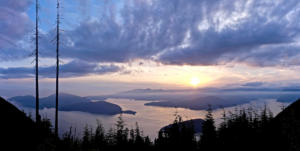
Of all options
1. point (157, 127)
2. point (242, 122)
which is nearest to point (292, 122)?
point (242, 122)

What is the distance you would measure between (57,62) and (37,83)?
510 cm

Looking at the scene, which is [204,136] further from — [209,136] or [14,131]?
[14,131]

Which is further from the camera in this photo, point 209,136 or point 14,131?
point 209,136

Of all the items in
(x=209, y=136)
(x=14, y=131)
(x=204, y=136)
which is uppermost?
(x=14, y=131)

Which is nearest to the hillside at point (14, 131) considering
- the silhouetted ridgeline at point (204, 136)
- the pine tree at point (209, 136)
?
the silhouetted ridgeline at point (204, 136)

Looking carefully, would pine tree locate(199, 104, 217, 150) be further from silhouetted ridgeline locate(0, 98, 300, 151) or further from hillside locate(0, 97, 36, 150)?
hillside locate(0, 97, 36, 150)

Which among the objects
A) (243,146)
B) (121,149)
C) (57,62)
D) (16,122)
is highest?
(57,62)

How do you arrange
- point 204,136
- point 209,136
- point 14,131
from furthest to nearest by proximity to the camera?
point 204,136 < point 209,136 < point 14,131

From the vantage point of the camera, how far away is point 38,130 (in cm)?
2722

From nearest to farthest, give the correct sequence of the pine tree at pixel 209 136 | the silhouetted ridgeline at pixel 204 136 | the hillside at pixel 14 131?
the silhouetted ridgeline at pixel 204 136
the hillside at pixel 14 131
the pine tree at pixel 209 136

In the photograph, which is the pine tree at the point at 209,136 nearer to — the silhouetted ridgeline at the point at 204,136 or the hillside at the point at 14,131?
the silhouetted ridgeline at the point at 204,136

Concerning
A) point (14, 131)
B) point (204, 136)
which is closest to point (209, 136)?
point (204, 136)

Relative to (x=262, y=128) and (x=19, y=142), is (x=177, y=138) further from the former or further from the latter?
(x=19, y=142)

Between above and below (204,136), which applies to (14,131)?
above
